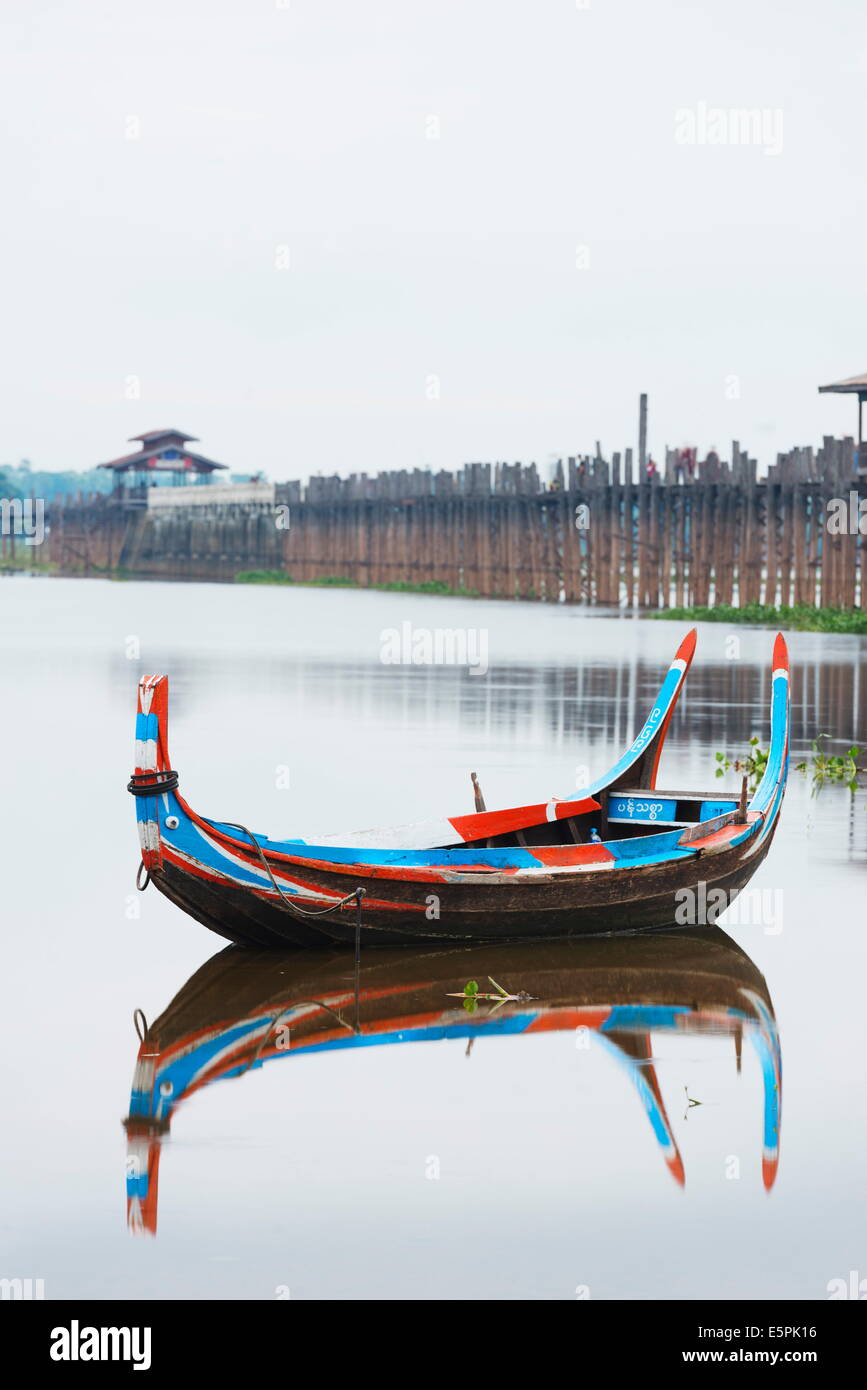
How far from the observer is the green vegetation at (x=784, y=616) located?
3650cm

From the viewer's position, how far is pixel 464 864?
10.7 m

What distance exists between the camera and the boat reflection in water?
8656 mm

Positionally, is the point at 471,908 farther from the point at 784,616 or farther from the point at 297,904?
the point at 784,616

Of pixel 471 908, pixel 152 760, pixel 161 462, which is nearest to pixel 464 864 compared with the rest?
pixel 471 908

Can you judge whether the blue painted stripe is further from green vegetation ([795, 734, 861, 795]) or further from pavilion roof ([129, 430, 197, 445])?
pavilion roof ([129, 430, 197, 445])

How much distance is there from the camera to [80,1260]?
21.6ft

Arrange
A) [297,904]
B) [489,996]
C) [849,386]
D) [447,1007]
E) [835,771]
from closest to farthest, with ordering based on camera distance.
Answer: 1. [447,1007]
2. [489,996]
3. [297,904]
4. [835,771]
5. [849,386]

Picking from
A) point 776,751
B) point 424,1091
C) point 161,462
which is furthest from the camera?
point 161,462

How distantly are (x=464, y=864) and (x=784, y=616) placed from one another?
28958mm

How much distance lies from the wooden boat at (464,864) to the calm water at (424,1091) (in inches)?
9.0

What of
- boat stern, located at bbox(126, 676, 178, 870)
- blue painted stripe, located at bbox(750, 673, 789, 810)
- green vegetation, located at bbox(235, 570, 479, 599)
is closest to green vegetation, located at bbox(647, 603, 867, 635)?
green vegetation, located at bbox(235, 570, 479, 599)

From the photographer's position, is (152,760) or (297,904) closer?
(152,760)
